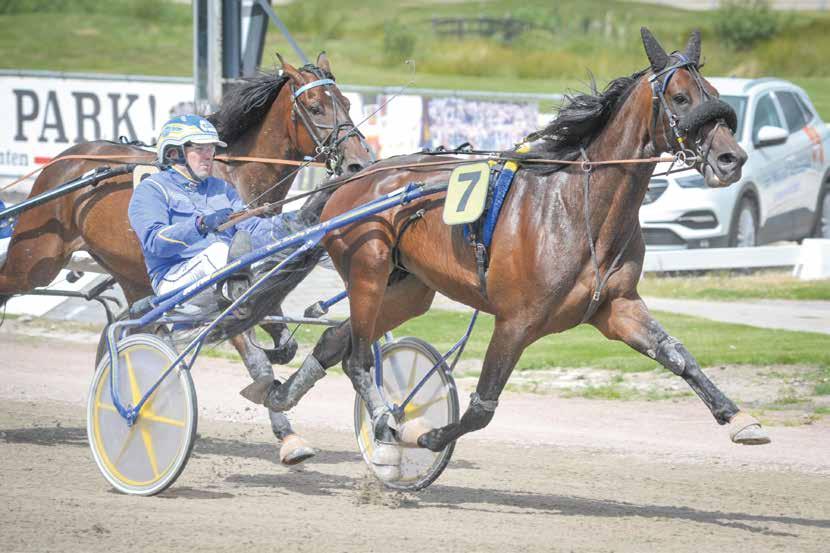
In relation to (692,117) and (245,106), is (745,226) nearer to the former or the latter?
(245,106)

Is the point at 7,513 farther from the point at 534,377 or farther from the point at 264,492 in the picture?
the point at 534,377

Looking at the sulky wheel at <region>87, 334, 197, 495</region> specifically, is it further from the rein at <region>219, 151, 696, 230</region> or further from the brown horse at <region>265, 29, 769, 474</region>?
the brown horse at <region>265, 29, 769, 474</region>

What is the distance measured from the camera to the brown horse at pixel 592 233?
536cm

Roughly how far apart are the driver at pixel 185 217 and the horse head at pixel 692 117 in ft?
6.69

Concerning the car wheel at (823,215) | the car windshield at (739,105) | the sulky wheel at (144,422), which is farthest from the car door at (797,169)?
the sulky wheel at (144,422)

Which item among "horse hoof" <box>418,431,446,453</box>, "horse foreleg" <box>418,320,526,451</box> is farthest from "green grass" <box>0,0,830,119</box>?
"horse foreleg" <box>418,320,526,451</box>

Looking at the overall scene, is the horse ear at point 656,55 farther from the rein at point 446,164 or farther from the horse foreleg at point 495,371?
the horse foreleg at point 495,371

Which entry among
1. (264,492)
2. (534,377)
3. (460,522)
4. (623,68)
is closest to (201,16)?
(534,377)

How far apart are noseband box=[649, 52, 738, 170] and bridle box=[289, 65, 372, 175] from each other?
85.3 inches

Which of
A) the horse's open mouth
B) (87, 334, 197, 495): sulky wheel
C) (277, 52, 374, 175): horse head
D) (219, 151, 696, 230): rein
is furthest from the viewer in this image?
(277, 52, 374, 175): horse head

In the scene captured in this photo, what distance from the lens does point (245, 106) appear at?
7441mm

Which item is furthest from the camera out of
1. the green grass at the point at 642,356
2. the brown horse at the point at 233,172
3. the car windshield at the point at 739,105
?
the car windshield at the point at 739,105

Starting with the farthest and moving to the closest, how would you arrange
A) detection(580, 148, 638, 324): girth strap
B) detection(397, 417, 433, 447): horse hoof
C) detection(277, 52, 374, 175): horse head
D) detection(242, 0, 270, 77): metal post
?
detection(242, 0, 270, 77): metal post → detection(277, 52, 374, 175): horse head → detection(397, 417, 433, 447): horse hoof → detection(580, 148, 638, 324): girth strap

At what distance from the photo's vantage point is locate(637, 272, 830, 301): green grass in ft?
41.5
